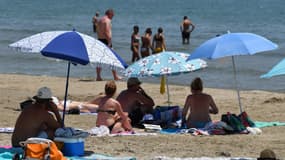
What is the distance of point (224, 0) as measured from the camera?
10638cm

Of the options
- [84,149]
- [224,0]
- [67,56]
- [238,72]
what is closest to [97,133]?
[84,149]

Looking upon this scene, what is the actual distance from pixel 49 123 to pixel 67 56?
79 centimetres

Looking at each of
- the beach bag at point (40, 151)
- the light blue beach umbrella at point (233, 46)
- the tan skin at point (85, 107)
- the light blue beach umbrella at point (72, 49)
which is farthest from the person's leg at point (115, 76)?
the beach bag at point (40, 151)

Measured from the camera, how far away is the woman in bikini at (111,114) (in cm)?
1038

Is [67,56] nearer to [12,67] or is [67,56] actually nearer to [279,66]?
[279,66]

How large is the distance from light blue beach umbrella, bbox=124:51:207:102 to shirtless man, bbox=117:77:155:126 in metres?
0.20

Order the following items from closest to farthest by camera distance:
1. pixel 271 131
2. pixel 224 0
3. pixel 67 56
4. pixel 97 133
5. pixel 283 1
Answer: pixel 67 56 → pixel 97 133 → pixel 271 131 → pixel 283 1 → pixel 224 0

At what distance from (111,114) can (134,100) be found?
52.4 inches

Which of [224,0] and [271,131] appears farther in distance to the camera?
[224,0]

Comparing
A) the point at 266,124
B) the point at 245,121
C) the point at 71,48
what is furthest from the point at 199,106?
the point at 71,48

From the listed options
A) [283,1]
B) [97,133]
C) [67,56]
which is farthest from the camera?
[283,1]

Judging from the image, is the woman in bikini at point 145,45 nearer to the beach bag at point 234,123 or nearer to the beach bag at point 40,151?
the beach bag at point 234,123

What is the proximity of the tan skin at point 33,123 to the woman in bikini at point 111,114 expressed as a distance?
58.4 inches

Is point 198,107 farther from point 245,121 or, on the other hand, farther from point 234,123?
point 245,121
